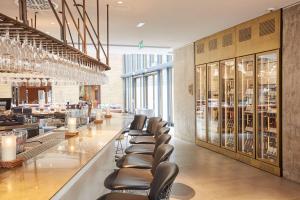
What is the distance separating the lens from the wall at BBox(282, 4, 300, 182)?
4992mm

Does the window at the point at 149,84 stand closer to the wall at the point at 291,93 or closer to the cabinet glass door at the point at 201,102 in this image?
the cabinet glass door at the point at 201,102

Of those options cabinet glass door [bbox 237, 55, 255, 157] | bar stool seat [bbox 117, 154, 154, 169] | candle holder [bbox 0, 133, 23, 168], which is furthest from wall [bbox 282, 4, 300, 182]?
candle holder [bbox 0, 133, 23, 168]

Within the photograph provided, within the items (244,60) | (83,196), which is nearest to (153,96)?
(244,60)

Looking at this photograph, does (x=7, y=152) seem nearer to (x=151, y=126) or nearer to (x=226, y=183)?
(x=226, y=183)

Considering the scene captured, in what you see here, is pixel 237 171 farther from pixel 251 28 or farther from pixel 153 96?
pixel 153 96

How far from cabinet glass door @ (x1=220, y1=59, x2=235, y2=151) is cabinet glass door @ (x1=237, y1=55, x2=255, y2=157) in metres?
0.26

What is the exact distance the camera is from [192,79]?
28.9 ft

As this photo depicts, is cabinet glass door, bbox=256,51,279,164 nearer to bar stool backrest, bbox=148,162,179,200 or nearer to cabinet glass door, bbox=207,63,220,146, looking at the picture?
cabinet glass door, bbox=207,63,220,146

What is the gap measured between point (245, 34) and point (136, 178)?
172 inches

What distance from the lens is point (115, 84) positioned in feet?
66.7

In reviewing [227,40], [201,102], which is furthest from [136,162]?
[201,102]

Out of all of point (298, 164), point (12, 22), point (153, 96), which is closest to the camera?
point (12, 22)

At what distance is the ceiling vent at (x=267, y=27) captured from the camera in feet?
18.1

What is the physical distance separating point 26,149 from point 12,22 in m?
1.21
